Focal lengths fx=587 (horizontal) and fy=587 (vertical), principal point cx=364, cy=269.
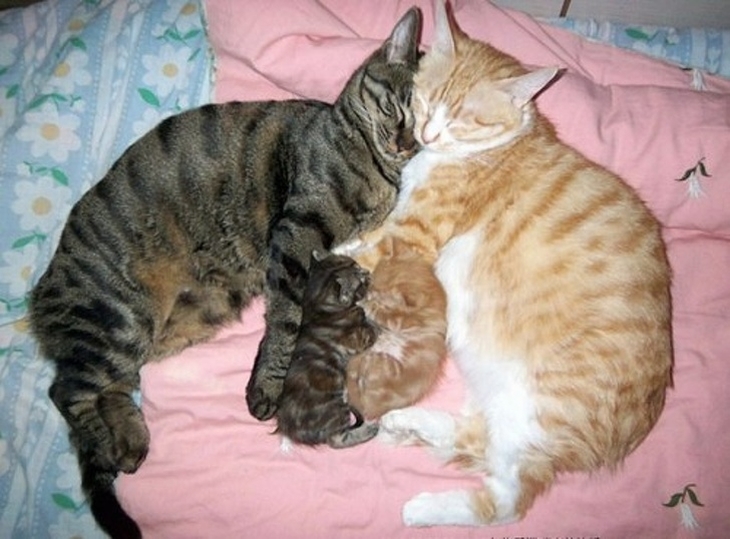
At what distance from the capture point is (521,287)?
1523mm

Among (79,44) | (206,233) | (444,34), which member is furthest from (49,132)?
(444,34)

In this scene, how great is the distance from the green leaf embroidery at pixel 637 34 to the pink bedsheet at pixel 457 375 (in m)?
0.19

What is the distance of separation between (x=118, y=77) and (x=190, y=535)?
56.9 inches

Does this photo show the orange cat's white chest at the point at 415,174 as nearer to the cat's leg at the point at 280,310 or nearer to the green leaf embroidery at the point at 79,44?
the cat's leg at the point at 280,310

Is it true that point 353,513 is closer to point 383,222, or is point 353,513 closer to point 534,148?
point 383,222

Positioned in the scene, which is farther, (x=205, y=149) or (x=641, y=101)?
(x=641, y=101)

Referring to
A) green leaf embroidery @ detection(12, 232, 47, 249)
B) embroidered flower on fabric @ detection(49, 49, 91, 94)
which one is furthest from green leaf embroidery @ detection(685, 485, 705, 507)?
embroidered flower on fabric @ detection(49, 49, 91, 94)

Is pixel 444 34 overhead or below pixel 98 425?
overhead

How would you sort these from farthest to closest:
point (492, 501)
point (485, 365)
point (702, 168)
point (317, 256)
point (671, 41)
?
point (671, 41) → point (702, 168) → point (317, 256) → point (485, 365) → point (492, 501)

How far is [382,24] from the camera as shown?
1988 millimetres

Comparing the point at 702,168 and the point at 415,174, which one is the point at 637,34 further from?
the point at 415,174

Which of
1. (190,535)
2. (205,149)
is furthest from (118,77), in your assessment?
(190,535)

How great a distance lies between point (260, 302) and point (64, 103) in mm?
914

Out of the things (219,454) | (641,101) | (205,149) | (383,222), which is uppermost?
(641,101)
